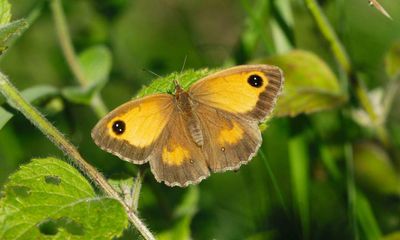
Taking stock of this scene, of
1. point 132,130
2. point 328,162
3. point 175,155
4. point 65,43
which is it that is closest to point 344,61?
point 328,162

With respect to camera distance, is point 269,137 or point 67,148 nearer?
point 67,148

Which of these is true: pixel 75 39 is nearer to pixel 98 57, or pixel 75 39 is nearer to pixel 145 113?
pixel 98 57

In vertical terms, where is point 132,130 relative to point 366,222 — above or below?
above

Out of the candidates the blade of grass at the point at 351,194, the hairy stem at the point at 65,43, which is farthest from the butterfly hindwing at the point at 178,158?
the hairy stem at the point at 65,43

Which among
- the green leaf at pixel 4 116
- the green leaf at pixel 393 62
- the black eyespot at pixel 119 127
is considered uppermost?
the green leaf at pixel 4 116

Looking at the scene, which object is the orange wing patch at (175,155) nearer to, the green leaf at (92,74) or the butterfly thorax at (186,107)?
the butterfly thorax at (186,107)

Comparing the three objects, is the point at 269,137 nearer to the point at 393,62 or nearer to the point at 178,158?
the point at 393,62
